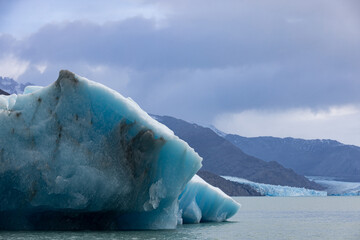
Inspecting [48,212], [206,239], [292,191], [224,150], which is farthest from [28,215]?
[224,150]

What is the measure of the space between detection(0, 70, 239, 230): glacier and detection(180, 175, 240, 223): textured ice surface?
3.49 meters

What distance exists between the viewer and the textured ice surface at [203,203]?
17750mm

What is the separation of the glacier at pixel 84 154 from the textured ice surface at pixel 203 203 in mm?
3488

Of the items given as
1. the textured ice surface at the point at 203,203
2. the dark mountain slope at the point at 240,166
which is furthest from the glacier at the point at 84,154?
the dark mountain slope at the point at 240,166

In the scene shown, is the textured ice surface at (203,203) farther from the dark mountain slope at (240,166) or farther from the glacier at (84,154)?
the dark mountain slope at (240,166)

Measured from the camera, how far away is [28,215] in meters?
14.7

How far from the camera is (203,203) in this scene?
1866 cm

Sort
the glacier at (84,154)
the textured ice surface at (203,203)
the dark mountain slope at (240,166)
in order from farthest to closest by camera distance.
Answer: the dark mountain slope at (240,166) < the textured ice surface at (203,203) < the glacier at (84,154)

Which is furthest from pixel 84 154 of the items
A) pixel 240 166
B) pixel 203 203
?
pixel 240 166

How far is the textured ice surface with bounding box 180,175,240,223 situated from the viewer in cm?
1775

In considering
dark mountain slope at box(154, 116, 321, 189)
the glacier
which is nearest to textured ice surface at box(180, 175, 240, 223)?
the glacier

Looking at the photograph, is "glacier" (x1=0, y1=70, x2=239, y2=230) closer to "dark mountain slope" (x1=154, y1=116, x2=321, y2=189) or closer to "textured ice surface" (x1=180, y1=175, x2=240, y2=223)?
"textured ice surface" (x1=180, y1=175, x2=240, y2=223)

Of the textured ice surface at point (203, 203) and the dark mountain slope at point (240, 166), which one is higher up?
the dark mountain slope at point (240, 166)

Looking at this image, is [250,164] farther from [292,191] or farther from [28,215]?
[28,215]
